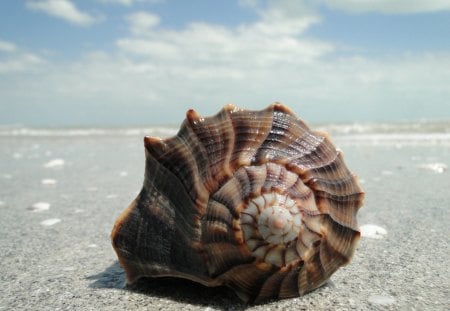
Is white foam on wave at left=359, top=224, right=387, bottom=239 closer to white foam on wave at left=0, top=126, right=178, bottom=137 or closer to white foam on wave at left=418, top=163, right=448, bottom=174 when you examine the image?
white foam on wave at left=418, top=163, right=448, bottom=174

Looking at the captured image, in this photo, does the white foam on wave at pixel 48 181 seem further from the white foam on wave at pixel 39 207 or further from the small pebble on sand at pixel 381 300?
the small pebble on sand at pixel 381 300

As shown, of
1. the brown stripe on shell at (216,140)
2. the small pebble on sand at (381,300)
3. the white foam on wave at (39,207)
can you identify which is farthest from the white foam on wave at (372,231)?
the white foam on wave at (39,207)

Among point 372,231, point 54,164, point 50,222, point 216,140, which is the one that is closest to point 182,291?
point 216,140

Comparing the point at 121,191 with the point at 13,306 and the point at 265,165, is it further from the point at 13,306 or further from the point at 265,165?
the point at 265,165

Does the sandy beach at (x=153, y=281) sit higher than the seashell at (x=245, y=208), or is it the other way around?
the seashell at (x=245, y=208)

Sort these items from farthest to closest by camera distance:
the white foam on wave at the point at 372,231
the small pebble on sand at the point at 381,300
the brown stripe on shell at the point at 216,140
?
the white foam on wave at the point at 372,231, the small pebble on sand at the point at 381,300, the brown stripe on shell at the point at 216,140

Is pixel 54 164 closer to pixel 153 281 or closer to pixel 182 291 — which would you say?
pixel 153 281

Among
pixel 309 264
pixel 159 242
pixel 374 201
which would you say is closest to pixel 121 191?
pixel 374 201

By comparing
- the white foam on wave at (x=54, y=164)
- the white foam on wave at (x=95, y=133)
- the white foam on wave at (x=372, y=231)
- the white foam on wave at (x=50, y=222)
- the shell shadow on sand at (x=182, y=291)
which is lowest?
the white foam on wave at (x=50, y=222)

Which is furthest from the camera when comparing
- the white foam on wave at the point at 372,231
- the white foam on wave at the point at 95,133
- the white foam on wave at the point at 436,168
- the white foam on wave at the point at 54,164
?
the white foam on wave at the point at 95,133
